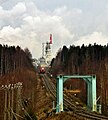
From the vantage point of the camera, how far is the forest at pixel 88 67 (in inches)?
1636

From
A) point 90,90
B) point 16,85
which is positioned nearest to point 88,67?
point 90,90

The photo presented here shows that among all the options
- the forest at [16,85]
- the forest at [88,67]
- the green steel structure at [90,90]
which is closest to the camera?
the forest at [16,85]

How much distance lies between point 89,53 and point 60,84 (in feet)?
178

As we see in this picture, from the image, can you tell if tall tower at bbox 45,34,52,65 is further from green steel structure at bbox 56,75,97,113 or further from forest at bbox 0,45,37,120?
green steel structure at bbox 56,75,97,113

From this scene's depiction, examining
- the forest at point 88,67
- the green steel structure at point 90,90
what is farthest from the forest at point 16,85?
the forest at point 88,67

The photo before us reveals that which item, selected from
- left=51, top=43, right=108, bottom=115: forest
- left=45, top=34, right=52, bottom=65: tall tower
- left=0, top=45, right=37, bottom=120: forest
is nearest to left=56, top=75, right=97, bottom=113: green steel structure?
left=51, top=43, right=108, bottom=115: forest

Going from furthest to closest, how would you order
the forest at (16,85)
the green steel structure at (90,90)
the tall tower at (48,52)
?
the tall tower at (48,52), the green steel structure at (90,90), the forest at (16,85)

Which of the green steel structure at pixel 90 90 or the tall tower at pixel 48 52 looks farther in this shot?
the tall tower at pixel 48 52

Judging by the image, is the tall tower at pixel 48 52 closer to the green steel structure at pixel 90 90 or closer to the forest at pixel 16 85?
the forest at pixel 16 85

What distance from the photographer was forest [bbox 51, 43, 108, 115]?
4156 cm

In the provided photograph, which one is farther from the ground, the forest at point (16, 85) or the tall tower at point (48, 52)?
the tall tower at point (48, 52)

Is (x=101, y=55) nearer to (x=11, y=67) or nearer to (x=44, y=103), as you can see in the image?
(x=11, y=67)

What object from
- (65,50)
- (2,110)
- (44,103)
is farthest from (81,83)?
(65,50)

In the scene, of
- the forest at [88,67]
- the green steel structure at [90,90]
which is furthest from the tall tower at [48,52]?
the green steel structure at [90,90]
